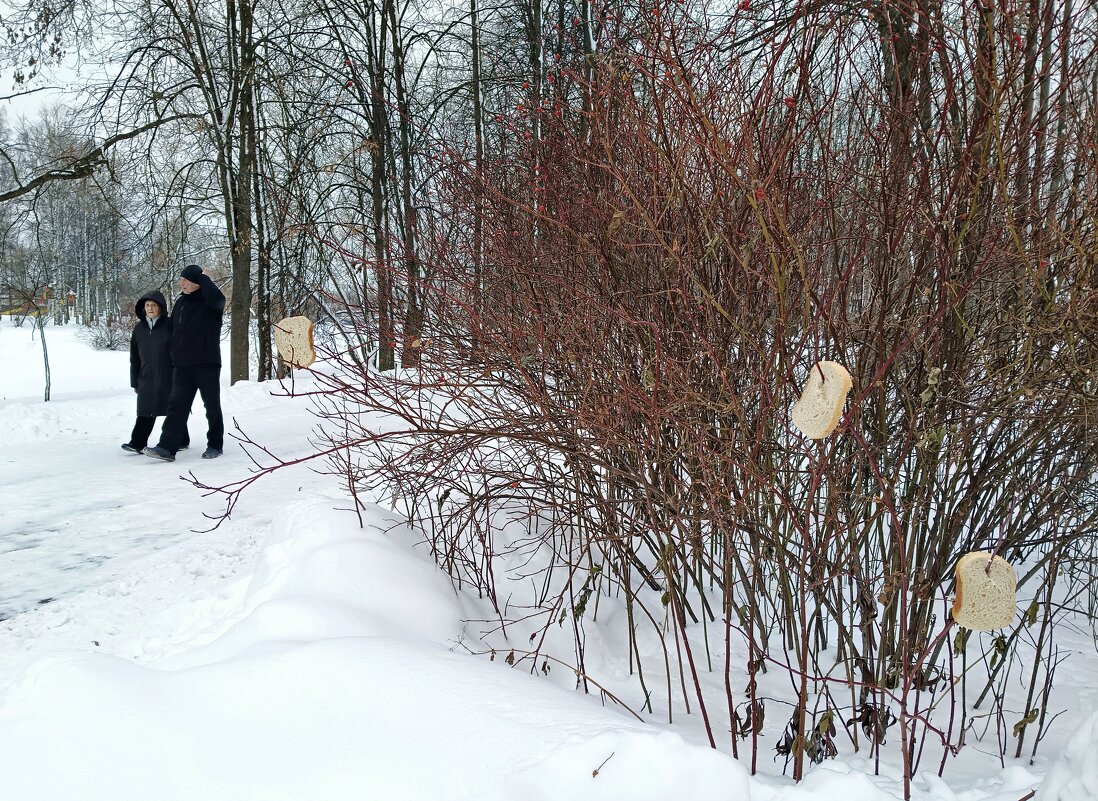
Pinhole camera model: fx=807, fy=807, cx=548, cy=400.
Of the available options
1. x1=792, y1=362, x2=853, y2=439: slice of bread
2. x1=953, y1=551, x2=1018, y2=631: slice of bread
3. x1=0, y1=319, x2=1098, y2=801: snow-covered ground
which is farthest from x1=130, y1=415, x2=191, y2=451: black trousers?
x1=953, y1=551, x2=1018, y2=631: slice of bread

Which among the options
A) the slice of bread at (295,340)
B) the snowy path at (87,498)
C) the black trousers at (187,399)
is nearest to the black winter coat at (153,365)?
the black trousers at (187,399)

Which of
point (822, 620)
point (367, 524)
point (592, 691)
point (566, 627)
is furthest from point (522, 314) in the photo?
point (822, 620)

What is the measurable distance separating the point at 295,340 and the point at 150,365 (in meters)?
5.60

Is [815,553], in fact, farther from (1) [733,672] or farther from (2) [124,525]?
(2) [124,525]

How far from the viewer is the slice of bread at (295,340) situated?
2.26 metres

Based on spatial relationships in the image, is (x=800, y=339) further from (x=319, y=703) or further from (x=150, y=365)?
(x=150, y=365)

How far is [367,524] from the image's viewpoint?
3.70 m

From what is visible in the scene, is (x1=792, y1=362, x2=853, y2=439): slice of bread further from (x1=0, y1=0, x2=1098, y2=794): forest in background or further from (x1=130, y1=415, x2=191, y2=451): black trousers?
(x1=130, y1=415, x2=191, y2=451): black trousers

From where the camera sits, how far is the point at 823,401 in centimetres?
149

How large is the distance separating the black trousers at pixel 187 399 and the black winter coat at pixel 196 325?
3.2 inches

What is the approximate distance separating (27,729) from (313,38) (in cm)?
1274

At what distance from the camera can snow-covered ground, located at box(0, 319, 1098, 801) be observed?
1.81m

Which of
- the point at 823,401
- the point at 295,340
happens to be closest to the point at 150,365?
the point at 295,340

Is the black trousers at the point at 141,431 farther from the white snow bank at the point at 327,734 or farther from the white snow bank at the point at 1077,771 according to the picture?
the white snow bank at the point at 1077,771
